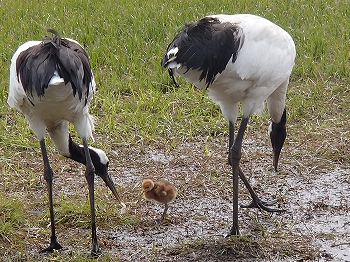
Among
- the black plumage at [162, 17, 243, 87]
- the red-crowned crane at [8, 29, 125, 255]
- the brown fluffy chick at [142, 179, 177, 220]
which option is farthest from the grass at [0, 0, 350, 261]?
the black plumage at [162, 17, 243, 87]

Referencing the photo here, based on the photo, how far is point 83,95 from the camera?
5.40 metres

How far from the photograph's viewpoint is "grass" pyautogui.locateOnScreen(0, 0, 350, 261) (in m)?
6.30

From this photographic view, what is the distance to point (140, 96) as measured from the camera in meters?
8.35

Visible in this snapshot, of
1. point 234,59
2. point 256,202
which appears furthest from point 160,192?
point 234,59

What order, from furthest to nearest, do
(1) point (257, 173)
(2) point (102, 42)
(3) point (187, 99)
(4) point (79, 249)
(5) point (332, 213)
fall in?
(2) point (102, 42)
(3) point (187, 99)
(1) point (257, 173)
(5) point (332, 213)
(4) point (79, 249)

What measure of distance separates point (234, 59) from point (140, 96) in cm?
292

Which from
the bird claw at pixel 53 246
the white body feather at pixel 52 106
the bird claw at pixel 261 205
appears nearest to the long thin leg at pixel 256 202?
the bird claw at pixel 261 205

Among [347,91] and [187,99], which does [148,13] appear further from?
[347,91]

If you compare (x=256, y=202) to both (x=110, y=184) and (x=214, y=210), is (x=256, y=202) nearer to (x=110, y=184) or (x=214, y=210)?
(x=214, y=210)

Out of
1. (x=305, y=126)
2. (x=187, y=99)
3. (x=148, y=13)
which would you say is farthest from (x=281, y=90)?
(x=148, y=13)

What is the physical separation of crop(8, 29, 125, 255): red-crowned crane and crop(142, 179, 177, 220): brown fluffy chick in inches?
12.2

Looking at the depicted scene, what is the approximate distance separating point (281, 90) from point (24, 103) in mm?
2235

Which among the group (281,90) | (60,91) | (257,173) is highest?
(60,91)

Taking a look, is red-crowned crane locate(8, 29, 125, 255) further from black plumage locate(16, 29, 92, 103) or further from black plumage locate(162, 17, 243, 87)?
black plumage locate(162, 17, 243, 87)
